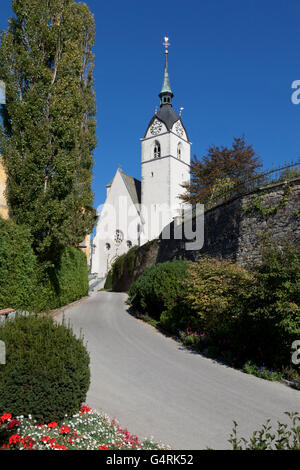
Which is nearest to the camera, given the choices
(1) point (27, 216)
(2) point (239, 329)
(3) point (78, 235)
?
(2) point (239, 329)

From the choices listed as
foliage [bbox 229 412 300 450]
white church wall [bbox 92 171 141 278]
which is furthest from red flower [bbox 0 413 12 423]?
white church wall [bbox 92 171 141 278]

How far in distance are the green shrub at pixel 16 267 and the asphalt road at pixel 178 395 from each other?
338 cm

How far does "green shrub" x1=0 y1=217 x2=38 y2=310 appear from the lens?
1072cm

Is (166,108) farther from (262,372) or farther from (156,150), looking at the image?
(262,372)

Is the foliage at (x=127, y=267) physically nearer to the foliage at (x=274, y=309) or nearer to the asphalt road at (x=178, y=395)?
the asphalt road at (x=178, y=395)

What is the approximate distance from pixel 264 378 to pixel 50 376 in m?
4.71

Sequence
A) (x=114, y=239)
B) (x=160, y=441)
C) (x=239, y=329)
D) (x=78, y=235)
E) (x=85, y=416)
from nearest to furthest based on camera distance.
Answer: (x=160, y=441), (x=85, y=416), (x=239, y=329), (x=78, y=235), (x=114, y=239)

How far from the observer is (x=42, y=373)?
411 centimetres

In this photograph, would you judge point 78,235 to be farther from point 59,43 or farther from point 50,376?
point 50,376

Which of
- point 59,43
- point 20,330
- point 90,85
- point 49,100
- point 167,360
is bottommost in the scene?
point 167,360

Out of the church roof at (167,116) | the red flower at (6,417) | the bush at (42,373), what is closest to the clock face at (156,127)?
the church roof at (167,116)

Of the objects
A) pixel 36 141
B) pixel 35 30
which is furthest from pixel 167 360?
pixel 35 30

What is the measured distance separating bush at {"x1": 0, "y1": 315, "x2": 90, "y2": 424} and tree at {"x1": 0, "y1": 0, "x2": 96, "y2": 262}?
850cm

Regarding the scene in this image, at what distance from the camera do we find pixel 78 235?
19.0 metres
